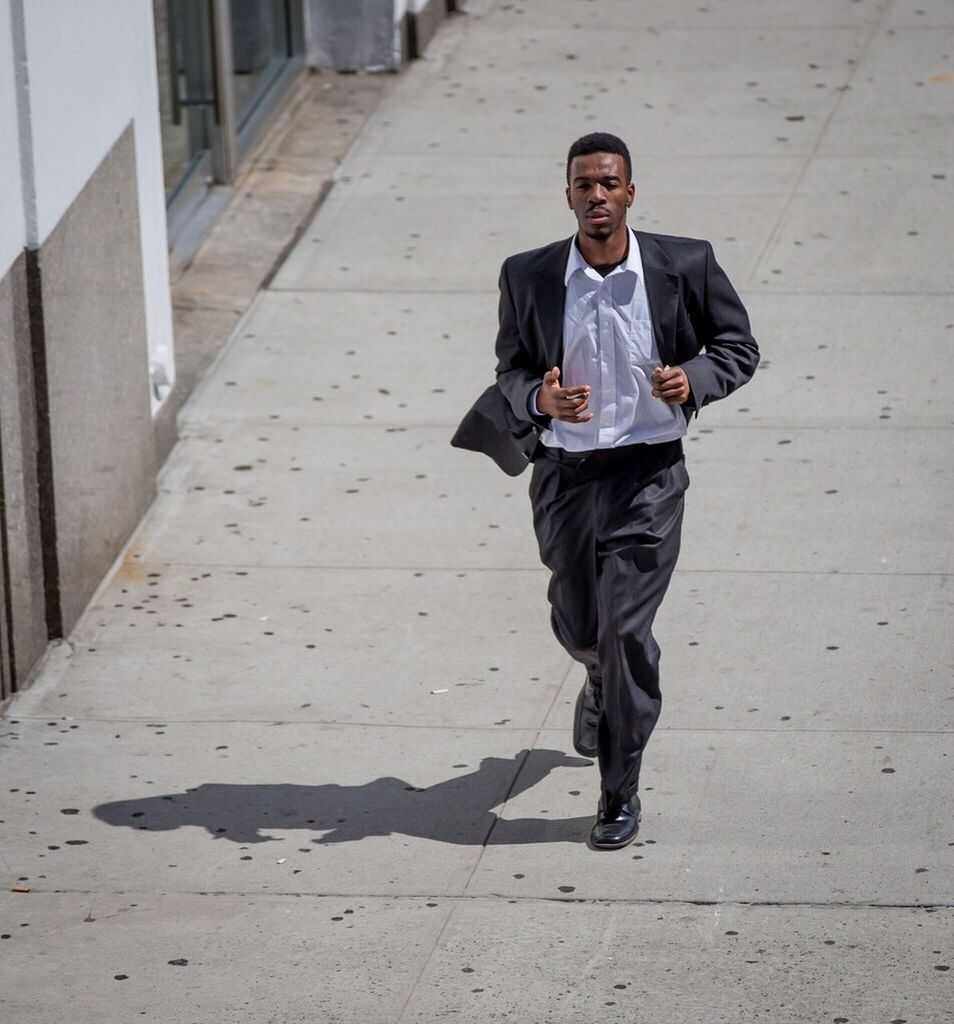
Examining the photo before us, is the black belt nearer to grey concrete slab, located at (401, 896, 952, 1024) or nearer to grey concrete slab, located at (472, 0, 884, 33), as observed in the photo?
grey concrete slab, located at (401, 896, 952, 1024)

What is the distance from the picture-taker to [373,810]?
5.69m

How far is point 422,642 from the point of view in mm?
6707

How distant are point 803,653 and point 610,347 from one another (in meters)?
1.75

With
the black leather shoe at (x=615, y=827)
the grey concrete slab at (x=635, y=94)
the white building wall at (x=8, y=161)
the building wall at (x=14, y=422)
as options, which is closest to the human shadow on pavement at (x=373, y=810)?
the black leather shoe at (x=615, y=827)

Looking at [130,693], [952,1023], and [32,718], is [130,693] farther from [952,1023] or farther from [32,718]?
[952,1023]

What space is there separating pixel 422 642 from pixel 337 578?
578 millimetres

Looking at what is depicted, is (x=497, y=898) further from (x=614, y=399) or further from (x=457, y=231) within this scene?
(x=457, y=231)

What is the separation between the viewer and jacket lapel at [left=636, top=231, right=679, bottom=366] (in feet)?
16.9

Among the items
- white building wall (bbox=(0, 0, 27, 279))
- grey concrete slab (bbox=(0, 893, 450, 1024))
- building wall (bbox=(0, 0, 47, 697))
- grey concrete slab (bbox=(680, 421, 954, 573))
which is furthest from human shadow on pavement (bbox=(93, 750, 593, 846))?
white building wall (bbox=(0, 0, 27, 279))

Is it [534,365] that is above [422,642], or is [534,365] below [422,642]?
above

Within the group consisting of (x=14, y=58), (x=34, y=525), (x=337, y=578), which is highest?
(x=14, y=58)

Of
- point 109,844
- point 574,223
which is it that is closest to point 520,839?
point 109,844

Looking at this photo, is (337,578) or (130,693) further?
(337,578)

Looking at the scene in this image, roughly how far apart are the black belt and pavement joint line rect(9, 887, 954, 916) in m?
1.11
